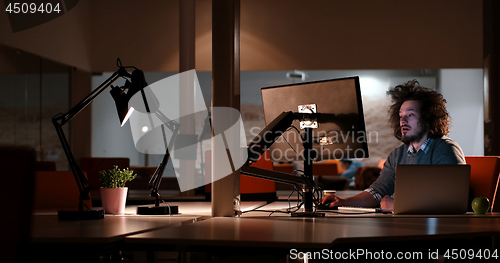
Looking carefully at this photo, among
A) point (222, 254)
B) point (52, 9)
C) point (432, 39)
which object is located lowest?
point (222, 254)

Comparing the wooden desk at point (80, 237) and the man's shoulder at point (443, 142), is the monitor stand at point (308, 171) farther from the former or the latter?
the man's shoulder at point (443, 142)

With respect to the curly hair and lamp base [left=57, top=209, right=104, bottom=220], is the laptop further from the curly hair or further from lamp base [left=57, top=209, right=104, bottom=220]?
lamp base [left=57, top=209, right=104, bottom=220]

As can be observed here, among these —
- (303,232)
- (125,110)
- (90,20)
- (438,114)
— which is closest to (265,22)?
(90,20)

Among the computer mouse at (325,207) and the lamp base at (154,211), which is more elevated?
the lamp base at (154,211)

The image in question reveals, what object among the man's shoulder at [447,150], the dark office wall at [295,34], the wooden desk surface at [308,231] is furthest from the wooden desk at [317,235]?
the dark office wall at [295,34]

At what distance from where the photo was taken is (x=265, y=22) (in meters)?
6.47

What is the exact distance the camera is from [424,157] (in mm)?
2334

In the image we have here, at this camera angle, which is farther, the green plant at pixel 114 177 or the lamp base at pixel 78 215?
the green plant at pixel 114 177

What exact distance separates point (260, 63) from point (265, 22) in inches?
23.3

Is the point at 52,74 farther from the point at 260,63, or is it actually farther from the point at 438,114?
the point at 438,114

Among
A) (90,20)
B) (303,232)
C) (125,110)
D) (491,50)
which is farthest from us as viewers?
(90,20)

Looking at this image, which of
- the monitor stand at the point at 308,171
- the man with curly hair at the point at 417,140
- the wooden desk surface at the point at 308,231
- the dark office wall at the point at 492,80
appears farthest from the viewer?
the dark office wall at the point at 492,80

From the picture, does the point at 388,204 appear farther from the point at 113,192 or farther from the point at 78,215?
the point at 78,215

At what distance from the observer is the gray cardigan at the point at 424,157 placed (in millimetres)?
2197
